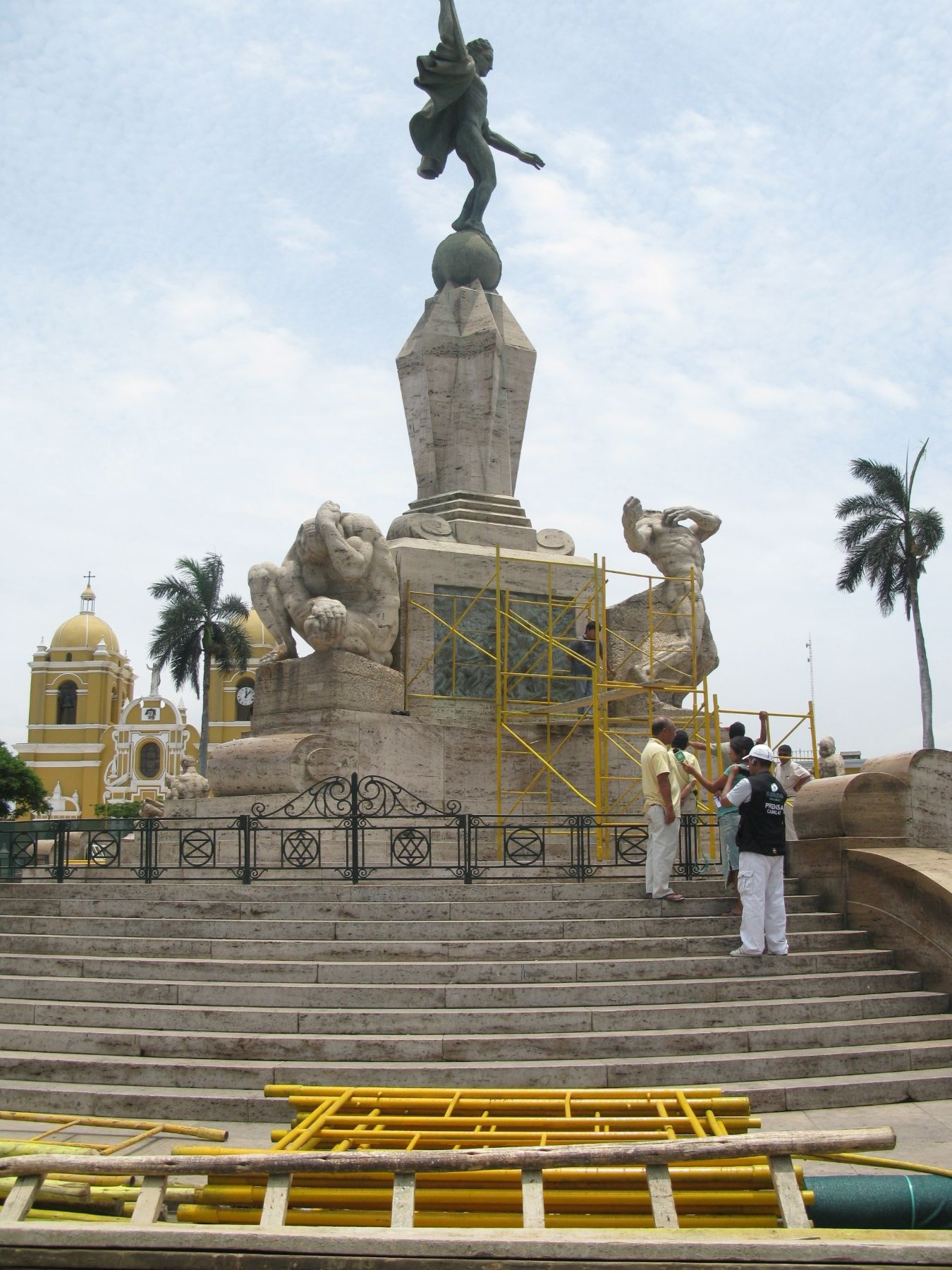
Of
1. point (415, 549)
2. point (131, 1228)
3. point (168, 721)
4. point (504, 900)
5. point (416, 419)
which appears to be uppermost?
point (168, 721)

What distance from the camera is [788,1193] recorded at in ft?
16.6

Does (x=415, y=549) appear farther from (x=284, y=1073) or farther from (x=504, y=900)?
(x=284, y=1073)

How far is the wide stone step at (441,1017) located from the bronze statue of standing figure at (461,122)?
1188cm

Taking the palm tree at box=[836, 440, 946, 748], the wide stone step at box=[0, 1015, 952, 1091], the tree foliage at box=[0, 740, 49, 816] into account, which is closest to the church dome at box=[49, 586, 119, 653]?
the tree foliage at box=[0, 740, 49, 816]

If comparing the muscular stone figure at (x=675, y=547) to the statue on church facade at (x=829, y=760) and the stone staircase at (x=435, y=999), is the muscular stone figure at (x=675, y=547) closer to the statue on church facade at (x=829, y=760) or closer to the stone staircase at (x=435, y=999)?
the statue on church facade at (x=829, y=760)

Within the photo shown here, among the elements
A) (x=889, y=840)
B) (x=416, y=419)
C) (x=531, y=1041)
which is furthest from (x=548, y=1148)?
(x=416, y=419)

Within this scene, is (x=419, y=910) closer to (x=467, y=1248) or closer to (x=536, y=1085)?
(x=536, y=1085)

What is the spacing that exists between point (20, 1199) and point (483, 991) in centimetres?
361

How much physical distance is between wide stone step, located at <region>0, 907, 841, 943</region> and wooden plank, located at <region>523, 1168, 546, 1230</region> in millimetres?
4048

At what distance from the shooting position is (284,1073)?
7.46m

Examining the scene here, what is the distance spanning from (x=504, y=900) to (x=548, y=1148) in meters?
4.61

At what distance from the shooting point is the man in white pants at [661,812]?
971 cm

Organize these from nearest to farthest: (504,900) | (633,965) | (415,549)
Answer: (633,965), (504,900), (415,549)

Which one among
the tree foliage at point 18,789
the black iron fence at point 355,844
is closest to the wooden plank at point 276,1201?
the black iron fence at point 355,844
